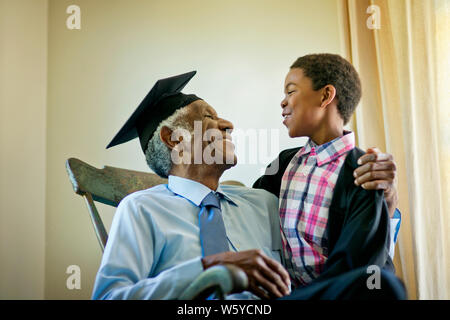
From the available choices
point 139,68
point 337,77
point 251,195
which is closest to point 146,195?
point 251,195

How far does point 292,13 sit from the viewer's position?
2330 mm

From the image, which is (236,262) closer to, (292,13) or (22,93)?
(22,93)

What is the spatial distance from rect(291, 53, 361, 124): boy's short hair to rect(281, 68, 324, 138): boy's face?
3cm

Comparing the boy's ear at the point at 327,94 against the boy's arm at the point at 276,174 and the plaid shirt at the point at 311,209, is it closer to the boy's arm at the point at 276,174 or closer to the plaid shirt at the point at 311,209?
the plaid shirt at the point at 311,209

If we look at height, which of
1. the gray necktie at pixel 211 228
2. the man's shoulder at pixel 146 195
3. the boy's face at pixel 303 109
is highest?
the boy's face at pixel 303 109

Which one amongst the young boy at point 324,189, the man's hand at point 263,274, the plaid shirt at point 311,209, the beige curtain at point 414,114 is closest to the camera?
the man's hand at point 263,274

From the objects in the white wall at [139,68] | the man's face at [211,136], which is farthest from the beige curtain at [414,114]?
the man's face at [211,136]

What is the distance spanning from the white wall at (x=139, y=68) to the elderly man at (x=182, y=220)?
77 centimetres

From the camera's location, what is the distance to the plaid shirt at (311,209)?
1201 millimetres

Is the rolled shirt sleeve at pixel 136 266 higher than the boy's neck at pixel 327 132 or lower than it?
lower

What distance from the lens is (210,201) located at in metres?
1.26

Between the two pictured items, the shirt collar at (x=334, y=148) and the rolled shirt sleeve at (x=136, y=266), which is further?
the shirt collar at (x=334, y=148)

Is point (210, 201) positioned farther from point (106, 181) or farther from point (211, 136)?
point (106, 181)

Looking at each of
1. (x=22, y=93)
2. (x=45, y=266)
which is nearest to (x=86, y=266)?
(x=45, y=266)
